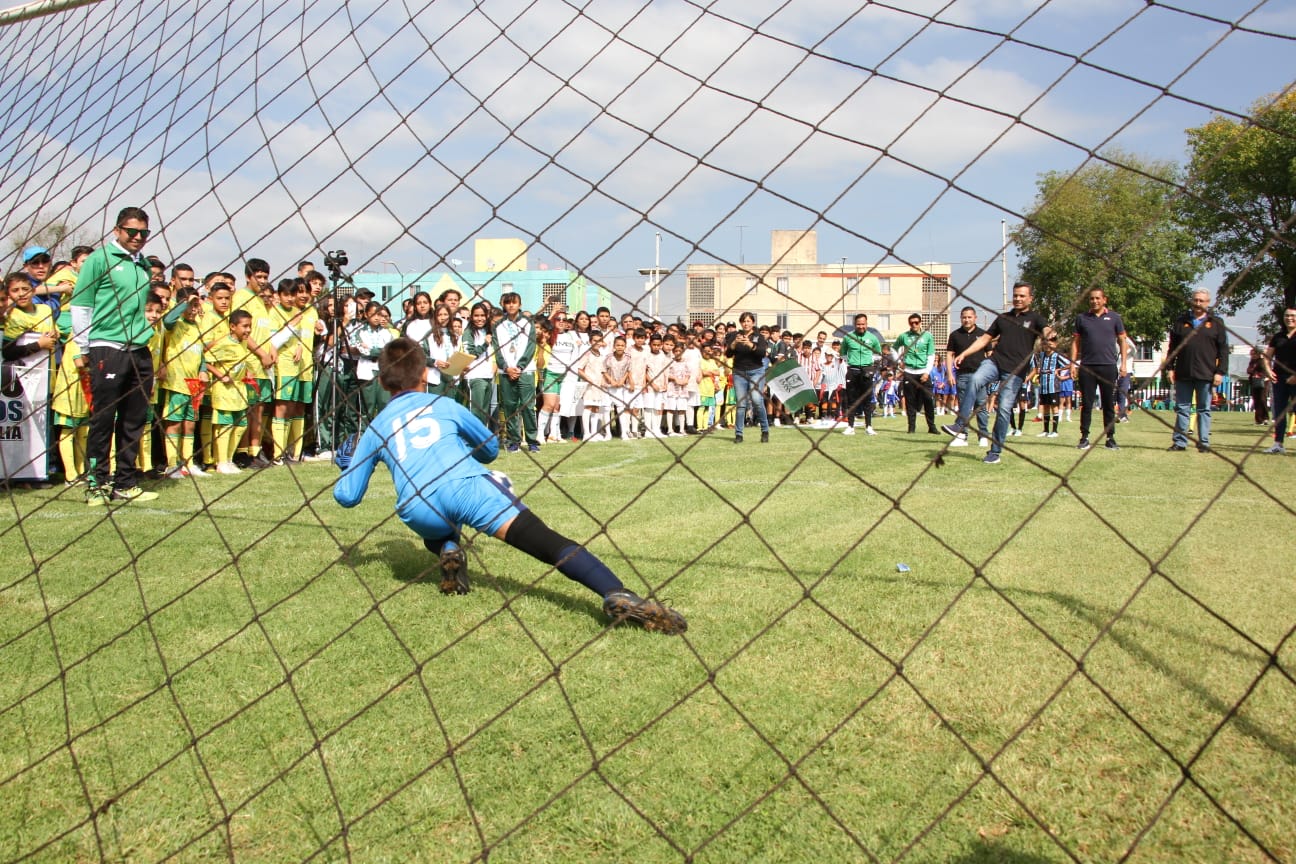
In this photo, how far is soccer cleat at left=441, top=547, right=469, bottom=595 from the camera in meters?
3.63

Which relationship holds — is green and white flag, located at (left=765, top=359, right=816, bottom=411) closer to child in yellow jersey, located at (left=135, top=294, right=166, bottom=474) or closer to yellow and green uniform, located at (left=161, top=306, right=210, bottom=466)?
child in yellow jersey, located at (left=135, top=294, right=166, bottom=474)

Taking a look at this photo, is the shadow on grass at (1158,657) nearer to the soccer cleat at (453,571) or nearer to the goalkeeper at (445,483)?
the goalkeeper at (445,483)

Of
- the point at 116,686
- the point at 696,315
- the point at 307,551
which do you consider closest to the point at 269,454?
the point at 307,551

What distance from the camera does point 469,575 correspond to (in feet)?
13.2

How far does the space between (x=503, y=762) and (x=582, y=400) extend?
35.9 ft

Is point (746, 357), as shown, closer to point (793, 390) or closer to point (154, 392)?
point (154, 392)

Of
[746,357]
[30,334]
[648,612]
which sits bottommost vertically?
[648,612]

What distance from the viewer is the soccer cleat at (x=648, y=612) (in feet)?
10.1

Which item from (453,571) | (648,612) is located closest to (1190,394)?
(648,612)

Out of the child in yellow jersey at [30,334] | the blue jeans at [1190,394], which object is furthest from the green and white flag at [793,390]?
the blue jeans at [1190,394]

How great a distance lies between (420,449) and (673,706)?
73.8 inches

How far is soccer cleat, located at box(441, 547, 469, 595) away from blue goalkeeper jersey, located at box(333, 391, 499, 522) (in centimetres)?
22

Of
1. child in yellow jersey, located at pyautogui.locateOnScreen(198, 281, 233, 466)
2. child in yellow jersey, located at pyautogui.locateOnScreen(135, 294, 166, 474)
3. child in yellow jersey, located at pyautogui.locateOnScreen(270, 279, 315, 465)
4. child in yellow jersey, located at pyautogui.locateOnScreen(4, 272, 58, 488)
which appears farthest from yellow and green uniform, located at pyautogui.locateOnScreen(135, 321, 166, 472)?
child in yellow jersey, located at pyautogui.locateOnScreen(270, 279, 315, 465)

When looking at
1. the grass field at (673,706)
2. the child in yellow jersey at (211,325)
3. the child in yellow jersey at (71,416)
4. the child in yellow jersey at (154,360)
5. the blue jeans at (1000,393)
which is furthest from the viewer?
the blue jeans at (1000,393)
